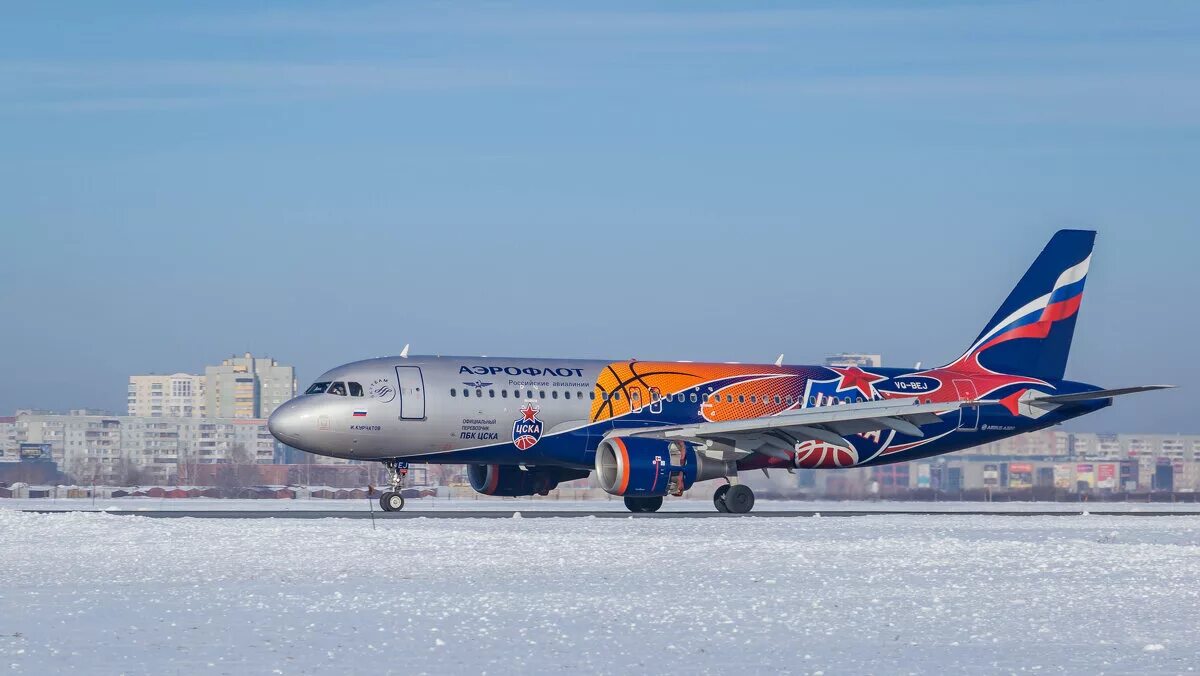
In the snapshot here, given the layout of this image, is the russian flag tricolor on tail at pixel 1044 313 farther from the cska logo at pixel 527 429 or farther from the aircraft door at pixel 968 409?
the cska logo at pixel 527 429

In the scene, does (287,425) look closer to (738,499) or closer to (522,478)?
(522,478)

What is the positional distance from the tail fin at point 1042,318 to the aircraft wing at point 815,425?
7.06 m

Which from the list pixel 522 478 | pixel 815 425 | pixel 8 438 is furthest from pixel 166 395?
pixel 815 425

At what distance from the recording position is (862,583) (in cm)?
2066

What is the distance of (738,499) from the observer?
40.2 metres

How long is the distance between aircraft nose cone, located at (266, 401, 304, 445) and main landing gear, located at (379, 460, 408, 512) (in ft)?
8.37

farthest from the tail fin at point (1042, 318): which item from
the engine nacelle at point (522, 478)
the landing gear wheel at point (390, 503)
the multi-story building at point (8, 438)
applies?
the multi-story building at point (8, 438)

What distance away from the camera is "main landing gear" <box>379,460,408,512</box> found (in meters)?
38.7

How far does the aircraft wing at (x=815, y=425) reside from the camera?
127 feet

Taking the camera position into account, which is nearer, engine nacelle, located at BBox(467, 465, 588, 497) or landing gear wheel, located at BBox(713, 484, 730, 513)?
landing gear wheel, located at BBox(713, 484, 730, 513)

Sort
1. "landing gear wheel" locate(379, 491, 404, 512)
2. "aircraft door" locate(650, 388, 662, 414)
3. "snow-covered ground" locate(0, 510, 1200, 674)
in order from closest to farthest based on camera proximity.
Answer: "snow-covered ground" locate(0, 510, 1200, 674) → "landing gear wheel" locate(379, 491, 404, 512) → "aircraft door" locate(650, 388, 662, 414)

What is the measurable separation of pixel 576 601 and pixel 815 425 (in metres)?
22.4

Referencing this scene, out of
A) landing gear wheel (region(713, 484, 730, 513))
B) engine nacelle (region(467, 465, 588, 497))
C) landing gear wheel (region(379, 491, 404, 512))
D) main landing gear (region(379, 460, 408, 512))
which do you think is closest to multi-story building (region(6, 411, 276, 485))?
engine nacelle (region(467, 465, 588, 497))

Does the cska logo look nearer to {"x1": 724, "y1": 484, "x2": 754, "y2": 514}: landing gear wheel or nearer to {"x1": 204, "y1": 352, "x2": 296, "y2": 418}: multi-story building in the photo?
{"x1": 724, "y1": 484, "x2": 754, "y2": 514}: landing gear wheel
